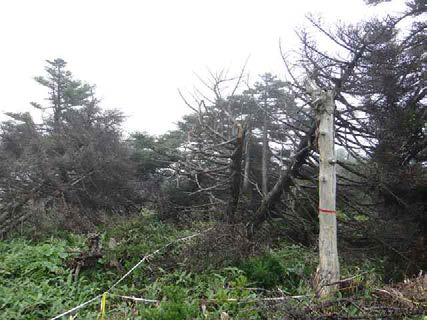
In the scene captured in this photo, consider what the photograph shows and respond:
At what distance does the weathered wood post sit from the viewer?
3.98 meters

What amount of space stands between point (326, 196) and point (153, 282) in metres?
3.28

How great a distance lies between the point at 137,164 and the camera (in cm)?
1408

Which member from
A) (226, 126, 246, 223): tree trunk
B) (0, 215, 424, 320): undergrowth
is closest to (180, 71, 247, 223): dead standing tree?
(226, 126, 246, 223): tree trunk

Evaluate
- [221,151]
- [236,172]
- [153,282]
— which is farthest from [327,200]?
[221,151]

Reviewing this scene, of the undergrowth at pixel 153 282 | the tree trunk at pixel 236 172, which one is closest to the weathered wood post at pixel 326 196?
the undergrowth at pixel 153 282

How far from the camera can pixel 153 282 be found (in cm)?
520

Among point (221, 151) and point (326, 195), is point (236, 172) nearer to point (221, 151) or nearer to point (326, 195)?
point (221, 151)

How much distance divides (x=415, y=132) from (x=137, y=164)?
11031mm

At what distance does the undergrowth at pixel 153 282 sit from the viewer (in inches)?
143

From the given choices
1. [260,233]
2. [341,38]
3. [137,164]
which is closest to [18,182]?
[137,164]

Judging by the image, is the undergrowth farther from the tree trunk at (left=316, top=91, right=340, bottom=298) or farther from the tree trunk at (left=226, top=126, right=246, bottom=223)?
the tree trunk at (left=226, top=126, right=246, bottom=223)

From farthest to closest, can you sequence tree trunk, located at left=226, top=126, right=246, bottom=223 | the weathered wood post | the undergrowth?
tree trunk, located at left=226, top=126, right=246, bottom=223, the weathered wood post, the undergrowth

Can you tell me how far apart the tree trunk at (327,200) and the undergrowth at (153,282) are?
0.31m

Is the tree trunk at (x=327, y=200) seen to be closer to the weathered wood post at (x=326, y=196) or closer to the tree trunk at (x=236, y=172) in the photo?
the weathered wood post at (x=326, y=196)
